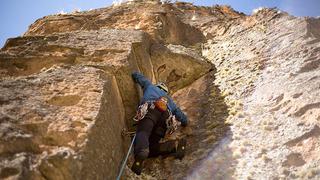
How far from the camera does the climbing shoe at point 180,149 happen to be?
702cm

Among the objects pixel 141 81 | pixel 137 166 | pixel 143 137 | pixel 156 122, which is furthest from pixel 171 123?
pixel 137 166

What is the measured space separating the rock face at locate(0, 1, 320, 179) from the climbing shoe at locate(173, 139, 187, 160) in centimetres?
16

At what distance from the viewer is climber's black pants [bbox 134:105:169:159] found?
257 inches

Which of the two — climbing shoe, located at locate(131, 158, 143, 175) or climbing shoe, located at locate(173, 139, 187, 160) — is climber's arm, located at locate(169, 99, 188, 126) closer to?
climbing shoe, located at locate(173, 139, 187, 160)

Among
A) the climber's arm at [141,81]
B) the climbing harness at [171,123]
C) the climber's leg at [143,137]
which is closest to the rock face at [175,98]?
the climber's arm at [141,81]

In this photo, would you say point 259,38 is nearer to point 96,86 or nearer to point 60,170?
point 96,86

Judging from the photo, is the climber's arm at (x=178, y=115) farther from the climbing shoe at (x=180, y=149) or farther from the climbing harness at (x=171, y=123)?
the climbing shoe at (x=180, y=149)

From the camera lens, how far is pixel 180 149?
23.1ft

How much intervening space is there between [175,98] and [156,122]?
2.47m

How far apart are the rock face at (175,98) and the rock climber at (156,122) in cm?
22

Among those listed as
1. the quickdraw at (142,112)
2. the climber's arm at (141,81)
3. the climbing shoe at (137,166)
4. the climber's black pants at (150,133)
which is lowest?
the climbing shoe at (137,166)

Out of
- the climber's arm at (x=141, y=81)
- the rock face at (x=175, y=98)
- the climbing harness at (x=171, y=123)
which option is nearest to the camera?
the rock face at (x=175, y=98)

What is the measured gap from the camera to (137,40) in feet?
30.2

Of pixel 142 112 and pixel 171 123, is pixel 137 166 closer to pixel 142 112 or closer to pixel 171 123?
pixel 142 112
